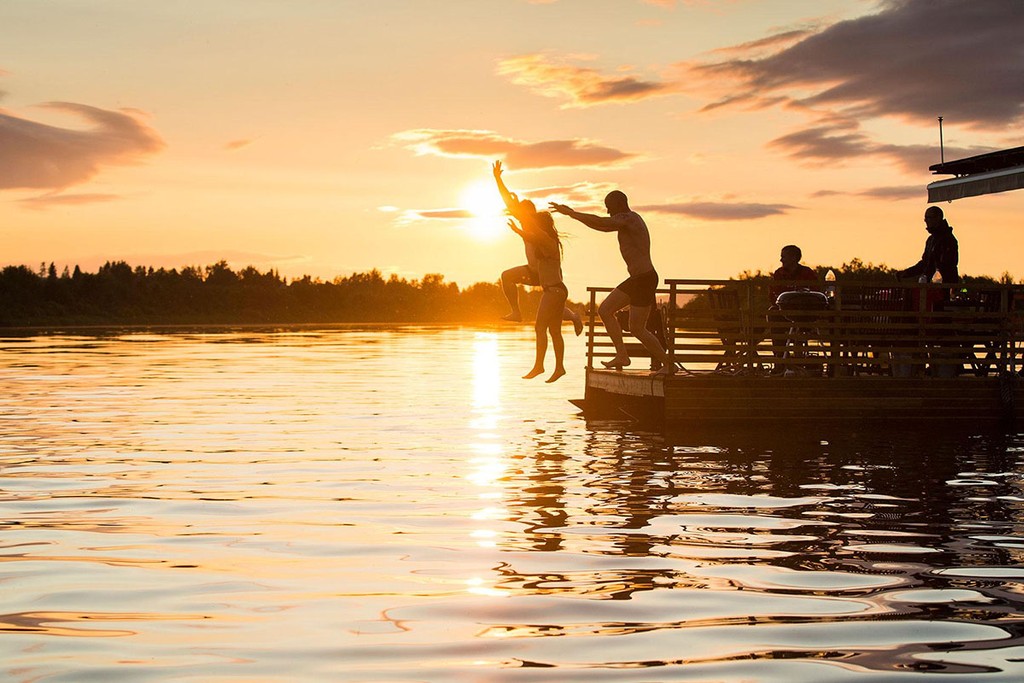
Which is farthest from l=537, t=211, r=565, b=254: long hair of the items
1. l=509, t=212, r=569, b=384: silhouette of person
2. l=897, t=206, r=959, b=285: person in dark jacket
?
l=897, t=206, r=959, b=285: person in dark jacket

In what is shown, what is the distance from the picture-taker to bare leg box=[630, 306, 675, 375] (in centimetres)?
1527

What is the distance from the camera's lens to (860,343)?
17.1m

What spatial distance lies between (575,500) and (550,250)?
6.37 m

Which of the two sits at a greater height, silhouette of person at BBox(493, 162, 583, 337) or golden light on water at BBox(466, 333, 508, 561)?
silhouette of person at BBox(493, 162, 583, 337)

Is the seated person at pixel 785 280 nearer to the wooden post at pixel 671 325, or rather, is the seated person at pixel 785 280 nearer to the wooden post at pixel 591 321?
the wooden post at pixel 671 325

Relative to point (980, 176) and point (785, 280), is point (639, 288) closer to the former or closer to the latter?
point (785, 280)

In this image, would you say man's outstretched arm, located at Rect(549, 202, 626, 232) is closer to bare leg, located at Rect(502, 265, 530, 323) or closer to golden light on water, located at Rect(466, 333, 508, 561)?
bare leg, located at Rect(502, 265, 530, 323)

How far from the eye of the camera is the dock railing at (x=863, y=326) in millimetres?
15992

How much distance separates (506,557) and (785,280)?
34.8 feet

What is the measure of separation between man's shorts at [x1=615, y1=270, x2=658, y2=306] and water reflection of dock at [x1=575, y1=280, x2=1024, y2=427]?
483 millimetres

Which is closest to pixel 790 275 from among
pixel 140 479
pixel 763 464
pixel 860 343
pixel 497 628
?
pixel 860 343

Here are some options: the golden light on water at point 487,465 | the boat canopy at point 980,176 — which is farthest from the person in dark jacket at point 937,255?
the golden light on water at point 487,465

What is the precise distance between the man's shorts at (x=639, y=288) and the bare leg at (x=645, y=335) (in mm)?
121

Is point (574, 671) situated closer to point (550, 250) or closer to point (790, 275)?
point (550, 250)
